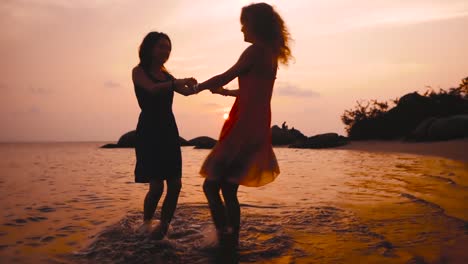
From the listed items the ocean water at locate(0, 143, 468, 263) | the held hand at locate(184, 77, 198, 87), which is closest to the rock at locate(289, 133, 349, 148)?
the ocean water at locate(0, 143, 468, 263)

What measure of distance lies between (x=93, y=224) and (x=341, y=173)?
21.2 feet

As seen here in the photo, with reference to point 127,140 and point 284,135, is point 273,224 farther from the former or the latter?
point 127,140

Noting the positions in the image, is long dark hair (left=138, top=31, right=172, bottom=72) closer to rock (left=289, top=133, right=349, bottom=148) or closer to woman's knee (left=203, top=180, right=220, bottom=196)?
woman's knee (left=203, top=180, right=220, bottom=196)

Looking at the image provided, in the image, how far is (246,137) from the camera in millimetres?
3785

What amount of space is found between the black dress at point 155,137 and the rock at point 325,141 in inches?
783

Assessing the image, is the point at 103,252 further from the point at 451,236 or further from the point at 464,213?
the point at 464,213

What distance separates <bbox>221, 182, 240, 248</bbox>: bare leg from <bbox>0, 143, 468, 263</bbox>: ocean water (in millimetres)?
105

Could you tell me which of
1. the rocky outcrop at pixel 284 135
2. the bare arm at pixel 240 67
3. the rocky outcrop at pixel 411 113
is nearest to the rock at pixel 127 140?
the rocky outcrop at pixel 284 135

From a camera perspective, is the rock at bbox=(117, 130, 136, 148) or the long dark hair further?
the rock at bbox=(117, 130, 136, 148)

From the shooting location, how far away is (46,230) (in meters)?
4.72

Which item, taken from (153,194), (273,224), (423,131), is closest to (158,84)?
(153,194)

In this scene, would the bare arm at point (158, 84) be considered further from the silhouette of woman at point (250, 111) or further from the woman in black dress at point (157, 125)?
the silhouette of woman at point (250, 111)

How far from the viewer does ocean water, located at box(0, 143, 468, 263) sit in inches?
143

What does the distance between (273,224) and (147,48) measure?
7.67 ft
